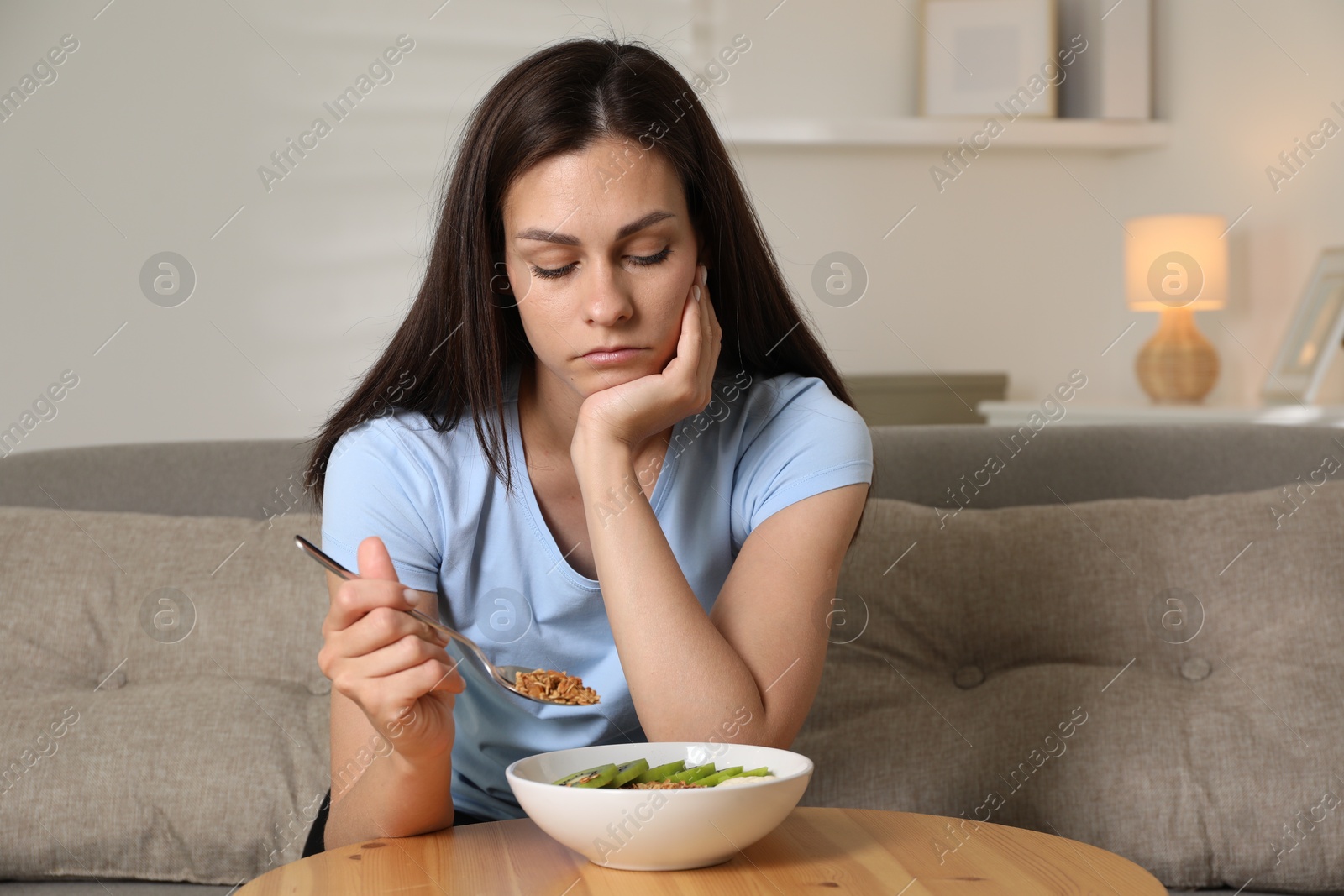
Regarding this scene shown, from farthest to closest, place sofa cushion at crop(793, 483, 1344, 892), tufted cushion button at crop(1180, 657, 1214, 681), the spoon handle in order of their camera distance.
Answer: tufted cushion button at crop(1180, 657, 1214, 681) < sofa cushion at crop(793, 483, 1344, 892) < the spoon handle

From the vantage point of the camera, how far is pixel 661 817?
33.2 inches

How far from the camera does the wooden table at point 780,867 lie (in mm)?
870

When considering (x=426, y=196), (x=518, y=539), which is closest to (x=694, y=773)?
(x=518, y=539)

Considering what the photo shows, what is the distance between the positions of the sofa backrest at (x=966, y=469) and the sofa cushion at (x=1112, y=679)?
122 millimetres

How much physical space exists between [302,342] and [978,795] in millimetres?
2854

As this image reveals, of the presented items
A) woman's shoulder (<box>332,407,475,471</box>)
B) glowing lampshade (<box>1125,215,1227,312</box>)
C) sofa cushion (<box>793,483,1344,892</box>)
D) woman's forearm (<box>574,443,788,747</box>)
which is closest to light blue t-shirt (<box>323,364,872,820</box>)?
woman's shoulder (<box>332,407,475,471</box>)

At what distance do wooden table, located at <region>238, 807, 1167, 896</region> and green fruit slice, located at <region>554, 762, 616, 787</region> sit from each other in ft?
0.20

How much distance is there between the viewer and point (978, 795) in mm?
1618

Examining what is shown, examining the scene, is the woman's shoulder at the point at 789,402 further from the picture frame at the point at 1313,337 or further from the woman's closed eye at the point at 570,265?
the picture frame at the point at 1313,337

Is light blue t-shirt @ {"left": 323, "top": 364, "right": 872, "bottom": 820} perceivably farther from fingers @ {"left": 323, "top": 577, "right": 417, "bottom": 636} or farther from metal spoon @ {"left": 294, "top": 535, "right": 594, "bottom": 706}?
fingers @ {"left": 323, "top": 577, "right": 417, "bottom": 636}

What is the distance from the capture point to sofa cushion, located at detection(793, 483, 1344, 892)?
1542 mm

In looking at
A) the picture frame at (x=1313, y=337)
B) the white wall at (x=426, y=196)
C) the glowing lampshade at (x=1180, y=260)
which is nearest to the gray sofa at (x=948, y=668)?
the picture frame at (x=1313, y=337)

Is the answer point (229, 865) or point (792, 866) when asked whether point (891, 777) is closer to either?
point (792, 866)

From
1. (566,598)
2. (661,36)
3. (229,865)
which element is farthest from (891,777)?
(661,36)
